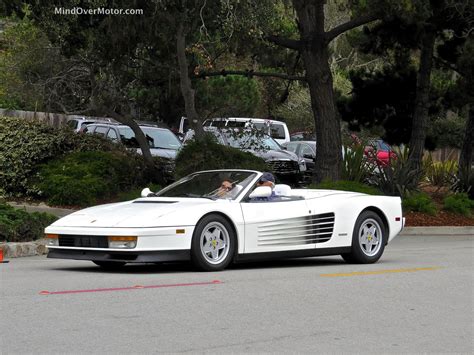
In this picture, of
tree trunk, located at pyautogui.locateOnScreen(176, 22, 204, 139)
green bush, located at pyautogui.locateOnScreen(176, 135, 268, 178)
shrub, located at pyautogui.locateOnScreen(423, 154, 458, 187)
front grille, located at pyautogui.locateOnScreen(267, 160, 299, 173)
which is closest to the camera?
green bush, located at pyautogui.locateOnScreen(176, 135, 268, 178)

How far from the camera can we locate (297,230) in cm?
1234

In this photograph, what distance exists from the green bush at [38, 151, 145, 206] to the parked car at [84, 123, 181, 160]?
115 inches

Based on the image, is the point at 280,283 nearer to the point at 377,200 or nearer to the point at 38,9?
the point at 377,200

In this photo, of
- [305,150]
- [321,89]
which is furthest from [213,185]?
[305,150]

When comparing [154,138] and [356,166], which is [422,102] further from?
[154,138]

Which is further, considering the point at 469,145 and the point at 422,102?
the point at 469,145

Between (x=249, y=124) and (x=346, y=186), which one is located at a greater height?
(x=249, y=124)

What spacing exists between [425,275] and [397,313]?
319 centimetres

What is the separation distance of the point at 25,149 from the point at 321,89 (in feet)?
23.0

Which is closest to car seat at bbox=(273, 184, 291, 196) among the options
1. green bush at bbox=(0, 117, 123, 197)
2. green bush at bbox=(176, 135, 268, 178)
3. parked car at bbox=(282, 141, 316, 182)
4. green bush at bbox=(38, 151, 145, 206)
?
green bush at bbox=(176, 135, 268, 178)

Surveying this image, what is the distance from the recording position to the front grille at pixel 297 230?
39.4ft

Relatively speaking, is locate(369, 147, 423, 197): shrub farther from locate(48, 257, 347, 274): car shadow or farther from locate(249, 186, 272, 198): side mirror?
locate(249, 186, 272, 198): side mirror

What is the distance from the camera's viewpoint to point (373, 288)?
10398 millimetres

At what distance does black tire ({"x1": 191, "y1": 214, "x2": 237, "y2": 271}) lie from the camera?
11.2 m
